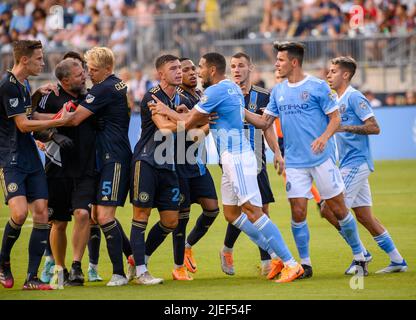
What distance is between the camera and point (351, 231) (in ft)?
33.5

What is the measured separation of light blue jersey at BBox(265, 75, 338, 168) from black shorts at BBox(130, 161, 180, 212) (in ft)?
4.47

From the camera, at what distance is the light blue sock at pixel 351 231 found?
33.4 feet

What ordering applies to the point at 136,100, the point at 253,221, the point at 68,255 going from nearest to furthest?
the point at 253,221 → the point at 68,255 → the point at 136,100

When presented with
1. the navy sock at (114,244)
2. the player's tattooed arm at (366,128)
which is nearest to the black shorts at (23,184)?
the navy sock at (114,244)

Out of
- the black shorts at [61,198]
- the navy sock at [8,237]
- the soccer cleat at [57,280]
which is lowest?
the soccer cleat at [57,280]

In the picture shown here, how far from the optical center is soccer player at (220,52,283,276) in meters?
10.9

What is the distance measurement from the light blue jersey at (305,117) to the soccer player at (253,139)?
0.62m

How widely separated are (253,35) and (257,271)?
1752 centimetres

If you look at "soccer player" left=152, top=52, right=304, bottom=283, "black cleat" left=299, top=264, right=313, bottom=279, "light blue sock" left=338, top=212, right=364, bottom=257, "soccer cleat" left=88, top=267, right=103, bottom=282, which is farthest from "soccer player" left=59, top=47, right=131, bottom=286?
"light blue sock" left=338, top=212, right=364, bottom=257

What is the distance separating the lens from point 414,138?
79.9 ft

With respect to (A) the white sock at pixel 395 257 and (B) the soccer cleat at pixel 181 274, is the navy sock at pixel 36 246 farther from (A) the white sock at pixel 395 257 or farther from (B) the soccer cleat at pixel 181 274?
(A) the white sock at pixel 395 257

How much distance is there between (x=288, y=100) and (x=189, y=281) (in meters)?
2.36

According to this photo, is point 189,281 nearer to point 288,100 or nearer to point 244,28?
point 288,100
